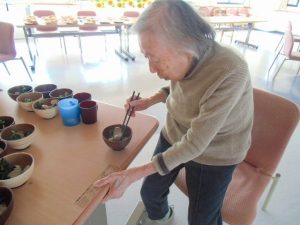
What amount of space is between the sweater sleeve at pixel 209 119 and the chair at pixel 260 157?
34cm

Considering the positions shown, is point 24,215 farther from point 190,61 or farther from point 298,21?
point 298,21

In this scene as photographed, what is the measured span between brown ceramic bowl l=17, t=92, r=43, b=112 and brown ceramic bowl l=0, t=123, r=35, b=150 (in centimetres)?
18

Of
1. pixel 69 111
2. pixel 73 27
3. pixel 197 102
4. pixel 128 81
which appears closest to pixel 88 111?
pixel 69 111

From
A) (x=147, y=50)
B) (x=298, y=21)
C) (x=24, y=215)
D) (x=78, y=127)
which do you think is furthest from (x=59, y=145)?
(x=298, y=21)

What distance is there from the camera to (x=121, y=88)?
3.01 metres

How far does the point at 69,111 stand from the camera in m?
0.89

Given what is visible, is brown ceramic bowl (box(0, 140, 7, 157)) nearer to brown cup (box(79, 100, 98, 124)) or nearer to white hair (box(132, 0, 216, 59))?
brown cup (box(79, 100, 98, 124))

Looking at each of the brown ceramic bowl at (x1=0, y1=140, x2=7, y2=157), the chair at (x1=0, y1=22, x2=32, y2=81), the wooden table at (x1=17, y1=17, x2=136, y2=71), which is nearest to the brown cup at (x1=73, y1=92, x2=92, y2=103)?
the brown ceramic bowl at (x1=0, y1=140, x2=7, y2=157)

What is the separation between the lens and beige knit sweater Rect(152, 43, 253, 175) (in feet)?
2.24

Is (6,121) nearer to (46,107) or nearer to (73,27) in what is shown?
(46,107)

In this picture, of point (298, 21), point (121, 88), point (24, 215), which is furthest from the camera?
point (298, 21)

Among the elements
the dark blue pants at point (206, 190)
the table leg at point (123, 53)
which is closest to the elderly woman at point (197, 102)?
the dark blue pants at point (206, 190)

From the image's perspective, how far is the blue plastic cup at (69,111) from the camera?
89cm

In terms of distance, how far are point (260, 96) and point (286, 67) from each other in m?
3.61
